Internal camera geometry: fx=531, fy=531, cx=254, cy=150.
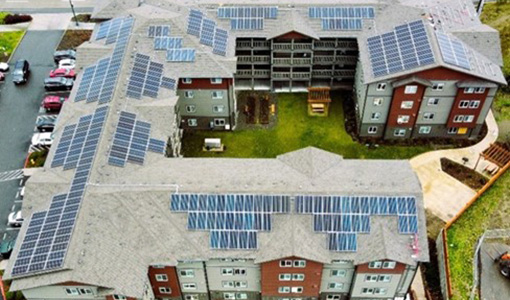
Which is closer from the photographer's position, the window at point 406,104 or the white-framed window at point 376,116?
the window at point 406,104

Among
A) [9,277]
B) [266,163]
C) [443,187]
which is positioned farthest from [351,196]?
[9,277]

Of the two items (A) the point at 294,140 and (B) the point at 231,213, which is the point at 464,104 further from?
(B) the point at 231,213

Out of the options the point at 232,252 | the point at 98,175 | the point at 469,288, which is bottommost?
the point at 469,288

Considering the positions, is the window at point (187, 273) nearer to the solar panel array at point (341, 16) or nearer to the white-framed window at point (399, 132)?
the white-framed window at point (399, 132)

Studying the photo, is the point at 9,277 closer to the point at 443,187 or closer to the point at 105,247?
the point at 105,247

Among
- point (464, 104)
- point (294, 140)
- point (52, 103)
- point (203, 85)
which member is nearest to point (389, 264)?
point (294, 140)

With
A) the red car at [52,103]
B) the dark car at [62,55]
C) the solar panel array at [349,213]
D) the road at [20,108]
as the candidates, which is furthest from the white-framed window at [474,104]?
the dark car at [62,55]

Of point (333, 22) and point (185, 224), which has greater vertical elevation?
point (333, 22)
